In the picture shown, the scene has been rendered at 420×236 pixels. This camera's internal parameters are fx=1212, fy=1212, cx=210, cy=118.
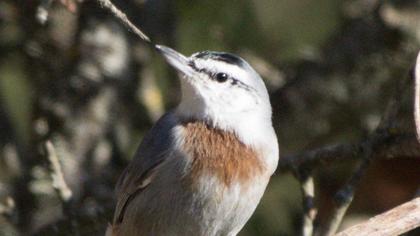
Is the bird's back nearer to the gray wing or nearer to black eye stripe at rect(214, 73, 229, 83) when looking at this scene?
the gray wing

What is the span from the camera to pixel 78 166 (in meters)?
6.36

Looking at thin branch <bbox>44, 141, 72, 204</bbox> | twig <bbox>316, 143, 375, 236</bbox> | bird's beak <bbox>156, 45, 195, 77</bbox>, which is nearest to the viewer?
bird's beak <bbox>156, 45, 195, 77</bbox>

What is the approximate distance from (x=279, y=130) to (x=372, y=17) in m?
0.83

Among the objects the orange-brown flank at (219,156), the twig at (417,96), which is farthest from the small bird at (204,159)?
the twig at (417,96)

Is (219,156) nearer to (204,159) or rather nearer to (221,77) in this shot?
(204,159)

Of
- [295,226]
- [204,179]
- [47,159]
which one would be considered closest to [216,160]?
[204,179]

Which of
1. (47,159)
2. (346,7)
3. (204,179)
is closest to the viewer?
(204,179)

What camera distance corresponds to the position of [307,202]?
219 inches

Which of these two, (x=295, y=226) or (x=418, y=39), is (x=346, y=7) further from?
(x=295, y=226)

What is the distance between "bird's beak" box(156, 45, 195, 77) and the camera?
5137 mm

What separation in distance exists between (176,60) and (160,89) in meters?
1.55

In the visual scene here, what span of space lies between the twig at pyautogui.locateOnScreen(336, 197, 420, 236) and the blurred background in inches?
62.7

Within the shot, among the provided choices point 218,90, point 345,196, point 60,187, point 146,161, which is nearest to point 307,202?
point 345,196

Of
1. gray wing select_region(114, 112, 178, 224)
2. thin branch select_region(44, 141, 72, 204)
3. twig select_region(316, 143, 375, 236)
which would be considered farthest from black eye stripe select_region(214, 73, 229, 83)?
thin branch select_region(44, 141, 72, 204)
